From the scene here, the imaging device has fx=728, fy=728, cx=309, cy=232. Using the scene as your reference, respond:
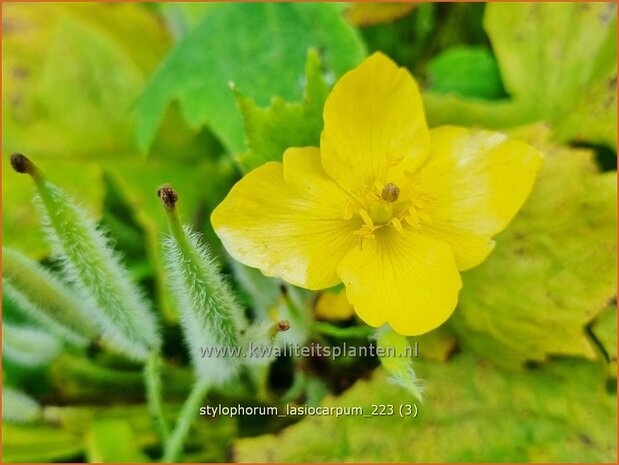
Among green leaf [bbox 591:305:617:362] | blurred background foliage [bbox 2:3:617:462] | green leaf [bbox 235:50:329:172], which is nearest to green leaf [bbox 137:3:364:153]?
blurred background foliage [bbox 2:3:617:462]

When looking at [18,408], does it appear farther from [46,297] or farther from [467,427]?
[467,427]

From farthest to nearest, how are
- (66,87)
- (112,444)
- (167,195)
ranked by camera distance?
(66,87) → (112,444) → (167,195)

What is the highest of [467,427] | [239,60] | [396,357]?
[239,60]

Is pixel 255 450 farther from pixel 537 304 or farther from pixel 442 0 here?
pixel 442 0

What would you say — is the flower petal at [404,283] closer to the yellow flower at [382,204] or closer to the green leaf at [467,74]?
the yellow flower at [382,204]

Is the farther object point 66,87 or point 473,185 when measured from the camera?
point 66,87

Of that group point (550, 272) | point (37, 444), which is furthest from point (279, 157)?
point (37, 444)

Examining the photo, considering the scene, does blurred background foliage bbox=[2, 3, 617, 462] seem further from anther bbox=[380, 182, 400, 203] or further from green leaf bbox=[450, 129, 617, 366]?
anther bbox=[380, 182, 400, 203]
